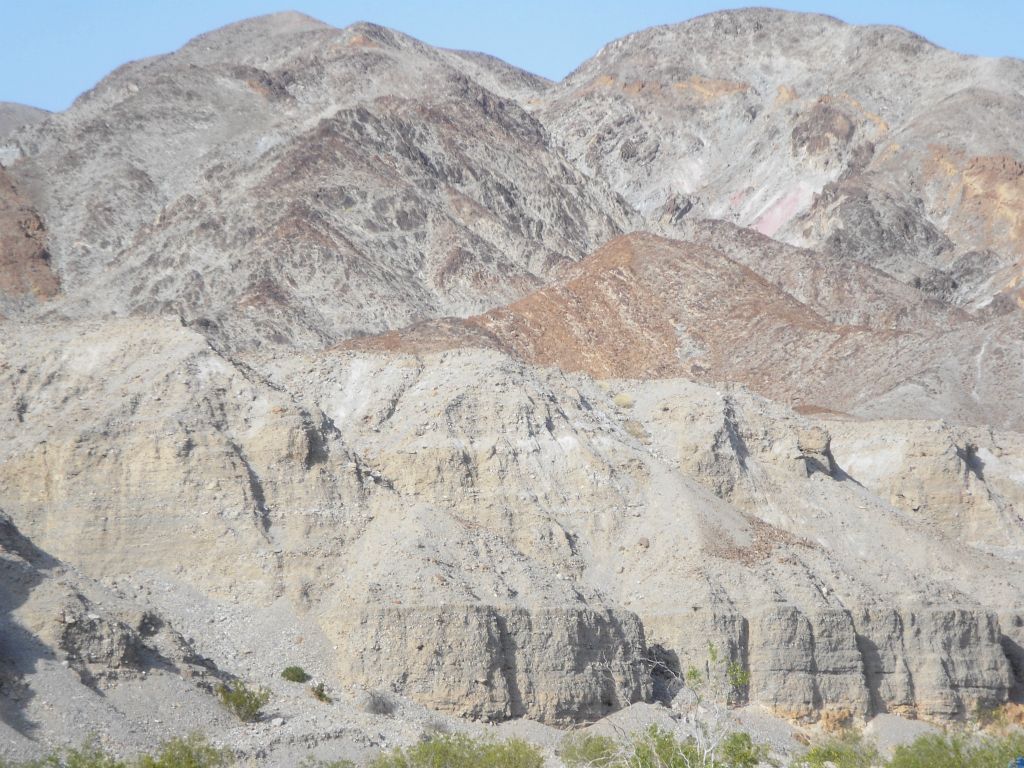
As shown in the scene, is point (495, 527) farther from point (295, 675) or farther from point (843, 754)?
point (843, 754)

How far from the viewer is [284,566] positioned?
1494 inches

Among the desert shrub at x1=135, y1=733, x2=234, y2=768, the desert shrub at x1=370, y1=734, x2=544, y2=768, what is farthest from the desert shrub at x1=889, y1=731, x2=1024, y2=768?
the desert shrub at x1=135, y1=733, x2=234, y2=768

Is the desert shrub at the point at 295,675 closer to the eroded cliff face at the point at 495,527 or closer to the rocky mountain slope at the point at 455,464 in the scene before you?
the rocky mountain slope at the point at 455,464

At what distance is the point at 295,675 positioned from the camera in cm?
3472

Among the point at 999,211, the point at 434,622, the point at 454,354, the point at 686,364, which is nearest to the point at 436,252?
the point at 686,364

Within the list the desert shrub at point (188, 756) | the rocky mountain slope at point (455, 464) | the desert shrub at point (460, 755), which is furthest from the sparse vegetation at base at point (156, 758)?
the desert shrub at point (460, 755)

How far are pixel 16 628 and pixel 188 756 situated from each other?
4.34m

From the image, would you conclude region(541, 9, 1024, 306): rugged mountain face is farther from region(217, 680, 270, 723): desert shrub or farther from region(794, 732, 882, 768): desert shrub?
region(217, 680, 270, 723): desert shrub

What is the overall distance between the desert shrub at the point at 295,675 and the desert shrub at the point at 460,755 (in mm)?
3514

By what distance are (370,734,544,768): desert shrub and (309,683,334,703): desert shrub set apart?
2.61m

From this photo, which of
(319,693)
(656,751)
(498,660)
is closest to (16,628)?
(319,693)

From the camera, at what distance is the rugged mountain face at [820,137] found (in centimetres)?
12862

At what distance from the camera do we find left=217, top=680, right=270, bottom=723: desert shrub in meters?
32.1

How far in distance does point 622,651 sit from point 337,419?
42.2 ft
